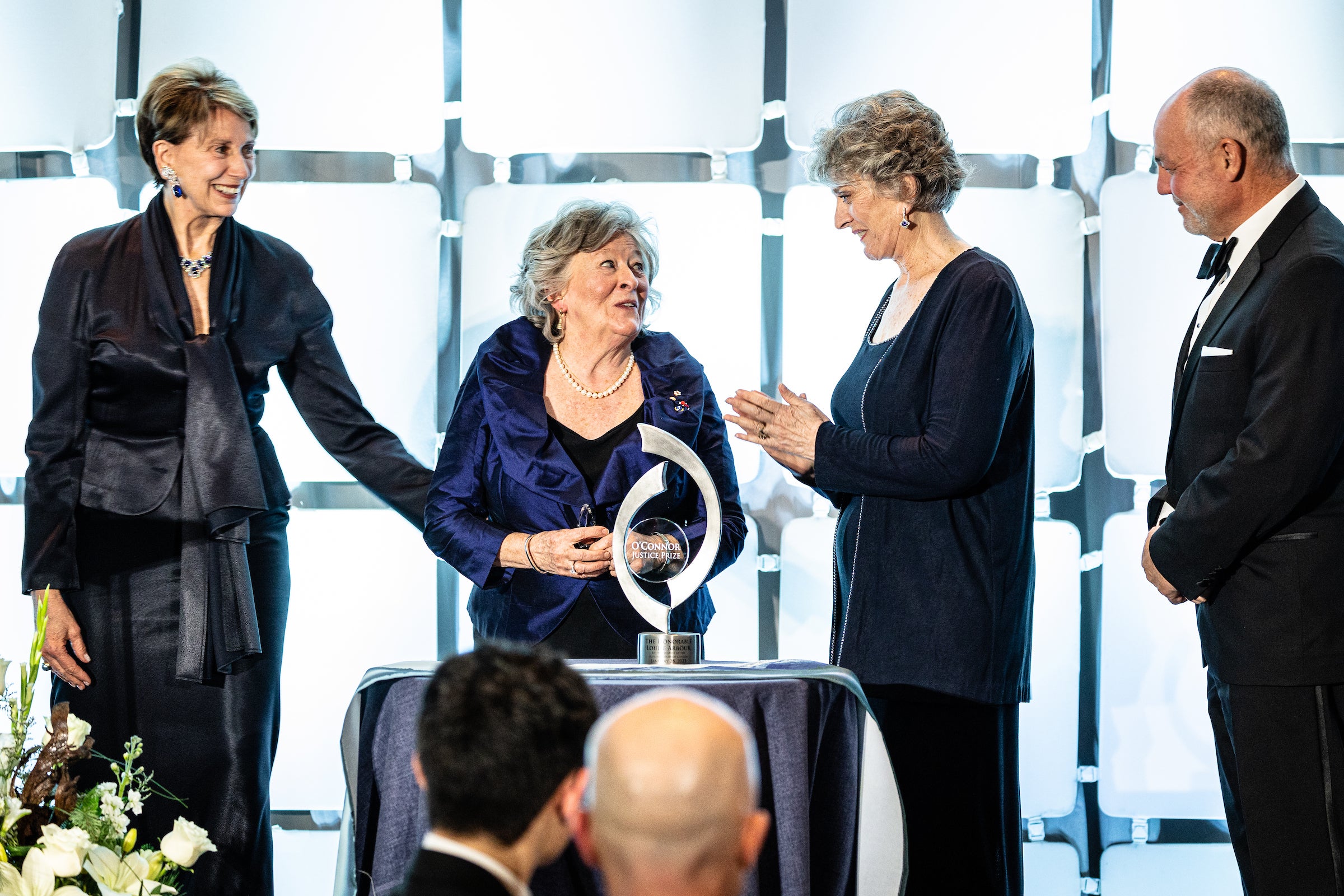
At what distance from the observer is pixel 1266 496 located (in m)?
2.41

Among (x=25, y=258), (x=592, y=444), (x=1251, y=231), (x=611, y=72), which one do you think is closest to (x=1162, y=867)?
(x=1251, y=231)

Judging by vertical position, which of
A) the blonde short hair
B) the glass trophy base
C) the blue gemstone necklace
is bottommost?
the glass trophy base

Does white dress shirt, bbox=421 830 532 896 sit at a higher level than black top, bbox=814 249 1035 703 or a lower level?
lower

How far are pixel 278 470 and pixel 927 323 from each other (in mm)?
1623

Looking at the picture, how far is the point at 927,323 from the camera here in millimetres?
2664

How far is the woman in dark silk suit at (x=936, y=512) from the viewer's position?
2570 mm

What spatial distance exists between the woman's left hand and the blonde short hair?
1.41m

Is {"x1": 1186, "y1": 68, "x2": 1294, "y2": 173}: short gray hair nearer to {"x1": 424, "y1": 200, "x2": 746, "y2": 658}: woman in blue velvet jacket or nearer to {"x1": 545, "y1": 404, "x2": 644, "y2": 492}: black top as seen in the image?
{"x1": 424, "y1": 200, "x2": 746, "y2": 658}: woman in blue velvet jacket

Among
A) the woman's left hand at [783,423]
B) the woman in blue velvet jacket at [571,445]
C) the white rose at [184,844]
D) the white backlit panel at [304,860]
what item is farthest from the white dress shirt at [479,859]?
the white backlit panel at [304,860]

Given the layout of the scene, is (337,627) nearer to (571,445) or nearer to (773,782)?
(571,445)

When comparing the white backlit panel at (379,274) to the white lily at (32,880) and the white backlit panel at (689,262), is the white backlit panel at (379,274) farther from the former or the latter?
the white lily at (32,880)

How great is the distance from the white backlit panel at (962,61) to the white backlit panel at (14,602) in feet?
8.12

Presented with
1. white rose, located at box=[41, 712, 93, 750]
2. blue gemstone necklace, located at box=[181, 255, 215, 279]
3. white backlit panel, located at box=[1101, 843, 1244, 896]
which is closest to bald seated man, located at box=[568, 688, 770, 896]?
white rose, located at box=[41, 712, 93, 750]

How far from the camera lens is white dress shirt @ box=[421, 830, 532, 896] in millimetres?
1312
